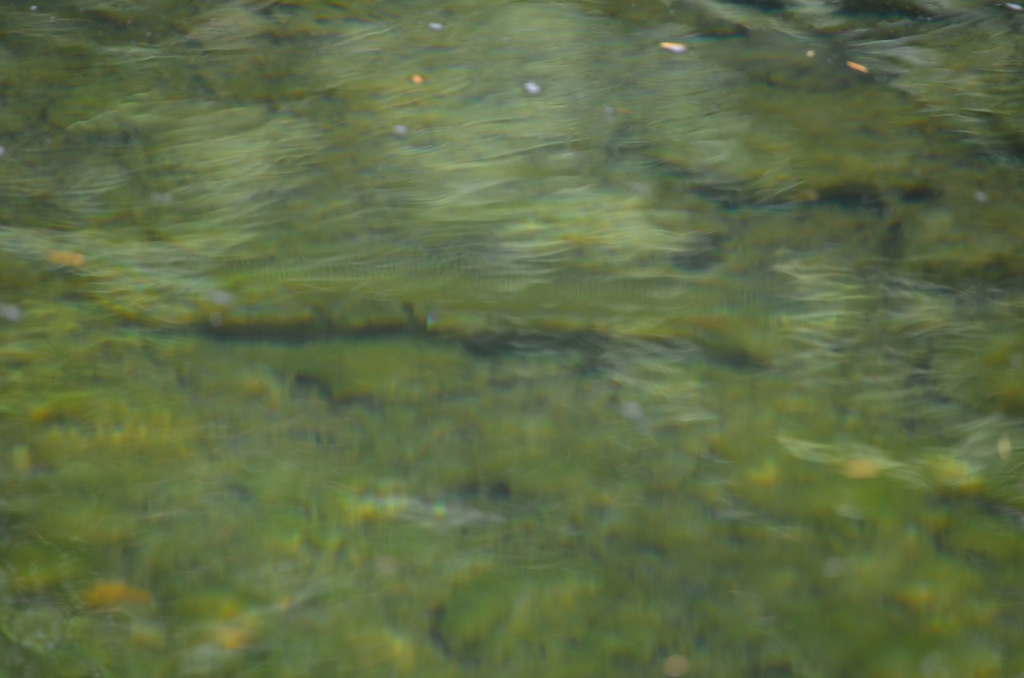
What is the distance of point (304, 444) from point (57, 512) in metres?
0.38

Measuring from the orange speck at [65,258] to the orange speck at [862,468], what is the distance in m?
1.37

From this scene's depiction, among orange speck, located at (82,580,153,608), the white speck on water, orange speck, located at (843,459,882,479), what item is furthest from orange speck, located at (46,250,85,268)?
orange speck, located at (843,459,882,479)

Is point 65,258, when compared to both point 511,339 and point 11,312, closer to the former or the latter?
point 11,312

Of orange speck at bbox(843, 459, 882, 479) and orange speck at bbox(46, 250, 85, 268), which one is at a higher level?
orange speck at bbox(46, 250, 85, 268)

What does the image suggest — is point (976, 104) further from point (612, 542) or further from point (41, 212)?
point (41, 212)

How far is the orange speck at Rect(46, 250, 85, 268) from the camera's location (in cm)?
158

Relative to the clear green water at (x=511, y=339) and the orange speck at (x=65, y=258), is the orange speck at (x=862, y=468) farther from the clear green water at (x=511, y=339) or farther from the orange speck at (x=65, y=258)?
the orange speck at (x=65, y=258)

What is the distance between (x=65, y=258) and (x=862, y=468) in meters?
1.43

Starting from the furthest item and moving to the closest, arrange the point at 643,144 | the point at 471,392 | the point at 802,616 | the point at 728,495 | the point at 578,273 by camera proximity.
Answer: the point at 643,144
the point at 578,273
the point at 471,392
the point at 728,495
the point at 802,616

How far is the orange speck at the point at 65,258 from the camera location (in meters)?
1.58

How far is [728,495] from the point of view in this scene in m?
1.34

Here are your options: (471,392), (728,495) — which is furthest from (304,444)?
(728,495)

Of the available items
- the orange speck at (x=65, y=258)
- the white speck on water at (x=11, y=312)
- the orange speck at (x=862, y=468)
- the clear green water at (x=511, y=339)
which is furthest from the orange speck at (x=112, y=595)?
the orange speck at (x=862, y=468)

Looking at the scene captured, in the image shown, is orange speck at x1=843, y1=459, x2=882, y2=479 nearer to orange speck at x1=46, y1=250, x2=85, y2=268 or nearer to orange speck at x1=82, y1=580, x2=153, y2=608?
orange speck at x1=82, y1=580, x2=153, y2=608
